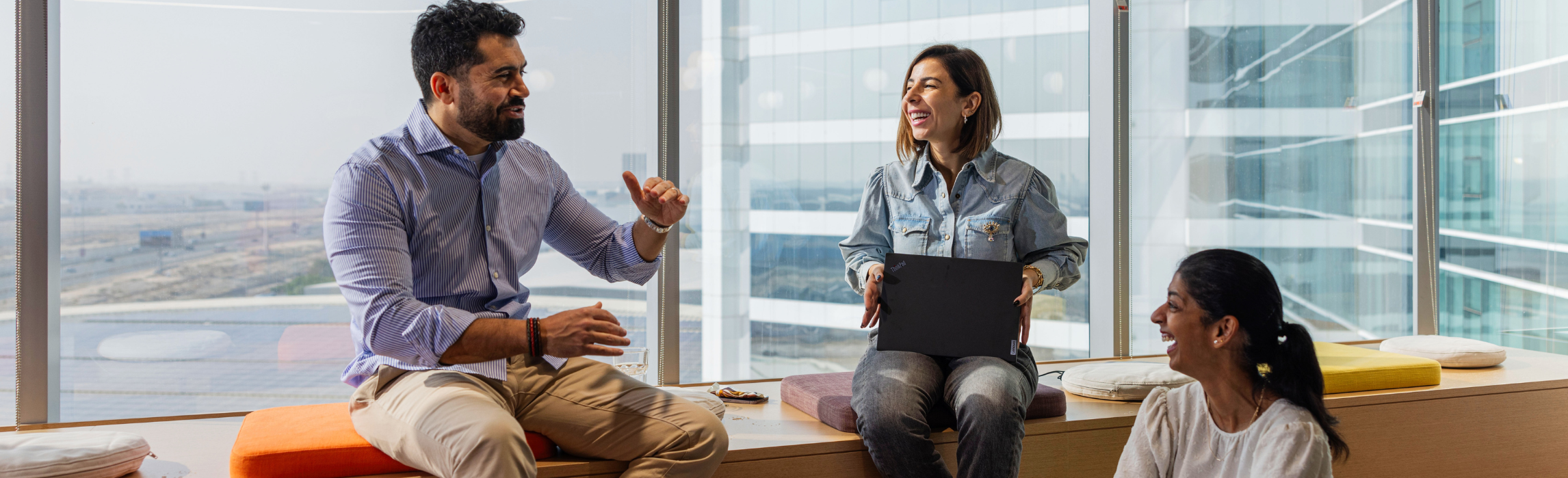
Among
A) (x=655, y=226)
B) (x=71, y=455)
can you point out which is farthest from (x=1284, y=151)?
(x=71, y=455)

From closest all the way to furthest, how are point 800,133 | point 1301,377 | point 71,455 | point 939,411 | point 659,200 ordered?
1. point 1301,377
2. point 71,455
3. point 659,200
4. point 939,411
5. point 800,133

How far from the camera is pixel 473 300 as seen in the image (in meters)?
1.90

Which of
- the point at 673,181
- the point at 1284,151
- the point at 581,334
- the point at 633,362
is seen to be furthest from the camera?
the point at 1284,151

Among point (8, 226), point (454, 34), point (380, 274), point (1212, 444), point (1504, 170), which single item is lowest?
point (1212, 444)

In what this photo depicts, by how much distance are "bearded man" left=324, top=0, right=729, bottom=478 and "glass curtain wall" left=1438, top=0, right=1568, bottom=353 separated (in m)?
3.67

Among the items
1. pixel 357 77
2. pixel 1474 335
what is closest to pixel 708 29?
pixel 357 77

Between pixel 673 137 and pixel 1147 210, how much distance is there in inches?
77.0

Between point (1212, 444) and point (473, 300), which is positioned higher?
point (473, 300)

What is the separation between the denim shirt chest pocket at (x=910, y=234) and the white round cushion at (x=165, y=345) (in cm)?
204

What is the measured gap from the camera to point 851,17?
3252 millimetres

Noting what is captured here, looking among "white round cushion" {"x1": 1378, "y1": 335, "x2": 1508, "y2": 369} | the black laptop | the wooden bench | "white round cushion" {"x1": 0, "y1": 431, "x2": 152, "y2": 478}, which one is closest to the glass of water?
the wooden bench

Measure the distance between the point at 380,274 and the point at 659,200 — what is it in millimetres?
578

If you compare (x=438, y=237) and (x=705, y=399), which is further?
(x=705, y=399)

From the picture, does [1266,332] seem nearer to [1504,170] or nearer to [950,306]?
[950,306]
